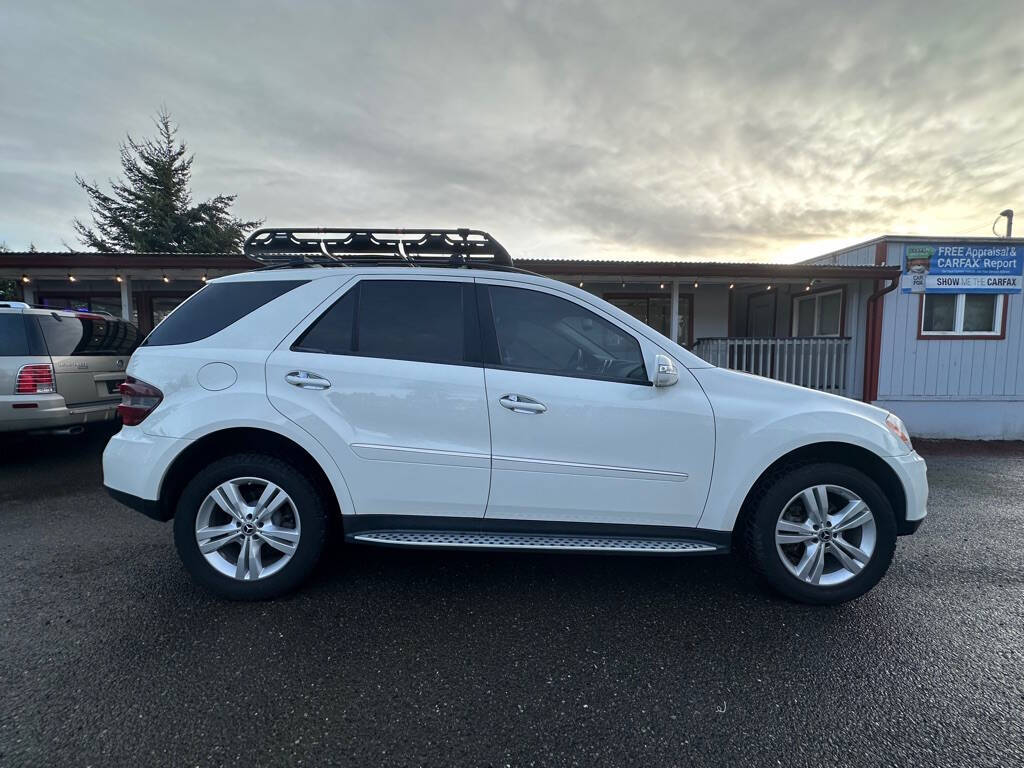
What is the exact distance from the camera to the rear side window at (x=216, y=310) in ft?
8.80

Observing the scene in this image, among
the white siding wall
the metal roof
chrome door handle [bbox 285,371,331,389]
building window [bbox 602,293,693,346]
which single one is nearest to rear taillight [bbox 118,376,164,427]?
A: chrome door handle [bbox 285,371,331,389]

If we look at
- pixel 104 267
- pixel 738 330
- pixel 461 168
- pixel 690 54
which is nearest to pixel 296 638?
pixel 104 267

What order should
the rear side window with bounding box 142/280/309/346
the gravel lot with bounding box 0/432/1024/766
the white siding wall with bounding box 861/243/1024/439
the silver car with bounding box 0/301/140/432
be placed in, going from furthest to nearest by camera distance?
1. the white siding wall with bounding box 861/243/1024/439
2. the silver car with bounding box 0/301/140/432
3. the rear side window with bounding box 142/280/309/346
4. the gravel lot with bounding box 0/432/1024/766

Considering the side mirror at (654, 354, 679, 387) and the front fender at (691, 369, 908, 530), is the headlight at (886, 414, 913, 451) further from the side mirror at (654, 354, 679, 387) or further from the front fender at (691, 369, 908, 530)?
the side mirror at (654, 354, 679, 387)

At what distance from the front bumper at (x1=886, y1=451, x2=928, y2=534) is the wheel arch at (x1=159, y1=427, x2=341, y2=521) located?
3.18m

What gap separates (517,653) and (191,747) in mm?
1279

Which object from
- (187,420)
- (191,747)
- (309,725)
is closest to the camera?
(191,747)

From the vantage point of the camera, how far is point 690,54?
7477mm

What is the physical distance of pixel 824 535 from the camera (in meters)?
2.56

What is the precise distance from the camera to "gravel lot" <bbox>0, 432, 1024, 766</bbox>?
166 cm

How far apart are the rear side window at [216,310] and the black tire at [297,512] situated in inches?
30.7

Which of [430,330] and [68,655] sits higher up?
[430,330]

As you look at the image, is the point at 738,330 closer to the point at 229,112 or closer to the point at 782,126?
the point at 782,126

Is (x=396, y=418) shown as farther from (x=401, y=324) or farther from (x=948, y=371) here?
(x=948, y=371)
